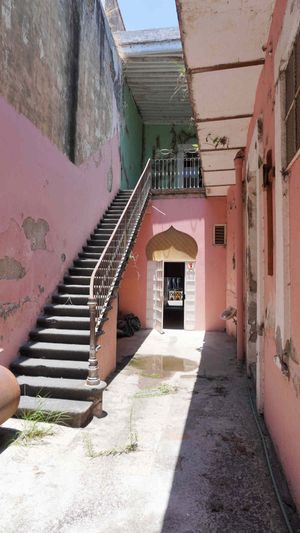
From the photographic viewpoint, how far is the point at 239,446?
11.7ft

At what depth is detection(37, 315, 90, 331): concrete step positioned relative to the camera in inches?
228

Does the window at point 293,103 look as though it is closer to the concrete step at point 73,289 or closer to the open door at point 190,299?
the concrete step at point 73,289

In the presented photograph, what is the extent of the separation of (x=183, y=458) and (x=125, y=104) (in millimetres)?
11625

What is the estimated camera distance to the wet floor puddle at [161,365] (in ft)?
20.7

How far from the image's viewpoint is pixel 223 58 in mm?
3779

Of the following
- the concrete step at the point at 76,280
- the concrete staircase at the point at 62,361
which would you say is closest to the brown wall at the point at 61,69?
the concrete step at the point at 76,280

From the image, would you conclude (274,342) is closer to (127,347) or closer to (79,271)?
(79,271)

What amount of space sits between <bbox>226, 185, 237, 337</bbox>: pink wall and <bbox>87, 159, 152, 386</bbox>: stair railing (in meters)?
2.44

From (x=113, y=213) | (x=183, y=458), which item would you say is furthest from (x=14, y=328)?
(x=113, y=213)

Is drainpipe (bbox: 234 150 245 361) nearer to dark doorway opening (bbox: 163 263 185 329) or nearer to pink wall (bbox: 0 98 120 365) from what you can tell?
pink wall (bbox: 0 98 120 365)

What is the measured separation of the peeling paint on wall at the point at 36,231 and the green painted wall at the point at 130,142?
21.2 ft

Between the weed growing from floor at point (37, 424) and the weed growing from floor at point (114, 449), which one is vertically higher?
the weed growing from floor at point (37, 424)

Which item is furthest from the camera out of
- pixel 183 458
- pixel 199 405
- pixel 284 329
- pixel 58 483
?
pixel 199 405

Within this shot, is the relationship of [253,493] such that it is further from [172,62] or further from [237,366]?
[172,62]
